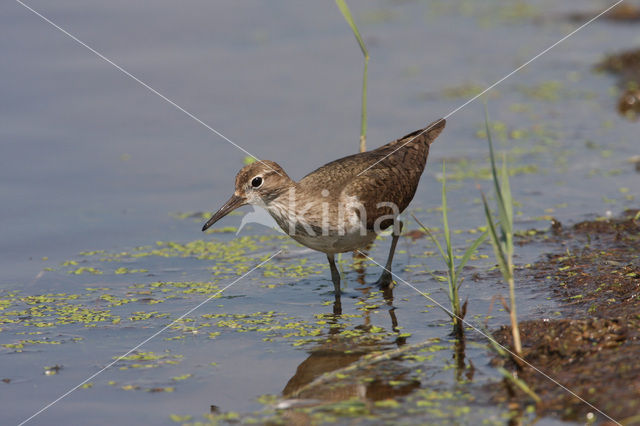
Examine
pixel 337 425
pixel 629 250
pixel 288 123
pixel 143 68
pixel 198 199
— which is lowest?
pixel 337 425

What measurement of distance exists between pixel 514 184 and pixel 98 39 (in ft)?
22.7

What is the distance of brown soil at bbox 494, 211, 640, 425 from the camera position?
188 inches

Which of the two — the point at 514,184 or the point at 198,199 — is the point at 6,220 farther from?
the point at 514,184

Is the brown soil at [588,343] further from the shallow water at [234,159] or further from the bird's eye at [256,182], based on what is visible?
the bird's eye at [256,182]

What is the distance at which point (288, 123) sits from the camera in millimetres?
11102

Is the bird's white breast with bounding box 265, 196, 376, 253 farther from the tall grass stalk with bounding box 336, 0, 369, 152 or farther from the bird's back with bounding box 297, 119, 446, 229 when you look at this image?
the tall grass stalk with bounding box 336, 0, 369, 152

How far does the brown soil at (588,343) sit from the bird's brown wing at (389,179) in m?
1.36

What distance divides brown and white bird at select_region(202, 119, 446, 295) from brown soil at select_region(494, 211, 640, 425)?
1432mm

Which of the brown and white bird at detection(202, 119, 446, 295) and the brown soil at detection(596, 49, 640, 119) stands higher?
the brown soil at detection(596, 49, 640, 119)

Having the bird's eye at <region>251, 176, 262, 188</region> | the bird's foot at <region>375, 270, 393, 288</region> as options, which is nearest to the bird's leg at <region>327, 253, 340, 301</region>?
the bird's foot at <region>375, 270, 393, 288</region>

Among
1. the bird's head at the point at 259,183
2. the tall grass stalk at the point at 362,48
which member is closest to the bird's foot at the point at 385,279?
the bird's head at the point at 259,183

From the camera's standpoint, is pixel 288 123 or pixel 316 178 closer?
pixel 316 178

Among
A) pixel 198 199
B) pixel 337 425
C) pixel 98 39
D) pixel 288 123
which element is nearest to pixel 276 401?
pixel 337 425

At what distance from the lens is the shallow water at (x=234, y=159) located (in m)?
6.02
